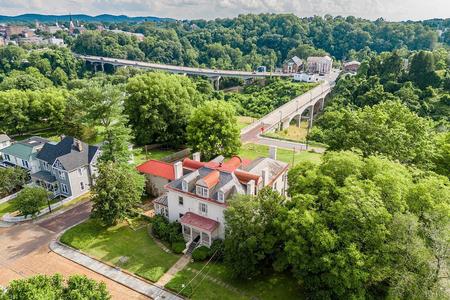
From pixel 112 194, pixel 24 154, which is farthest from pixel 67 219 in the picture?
pixel 24 154

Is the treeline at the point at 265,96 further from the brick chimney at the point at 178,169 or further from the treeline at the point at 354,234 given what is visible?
the treeline at the point at 354,234

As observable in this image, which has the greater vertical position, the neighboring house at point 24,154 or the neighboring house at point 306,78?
the neighboring house at point 306,78

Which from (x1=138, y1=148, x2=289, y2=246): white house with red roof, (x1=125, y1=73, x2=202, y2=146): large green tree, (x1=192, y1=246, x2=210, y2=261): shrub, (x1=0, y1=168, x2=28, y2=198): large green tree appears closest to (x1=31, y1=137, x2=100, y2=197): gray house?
(x1=0, y1=168, x2=28, y2=198): large green tree

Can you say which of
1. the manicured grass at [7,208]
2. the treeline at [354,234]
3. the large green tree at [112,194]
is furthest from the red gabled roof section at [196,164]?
the manicured grass at [7,208]

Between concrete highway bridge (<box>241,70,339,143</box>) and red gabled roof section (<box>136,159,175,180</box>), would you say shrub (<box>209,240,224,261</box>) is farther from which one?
concrete highway bridge (<box>241,70,339,143</box>)

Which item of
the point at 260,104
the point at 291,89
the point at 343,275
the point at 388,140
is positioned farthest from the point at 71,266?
the point at 291,89
